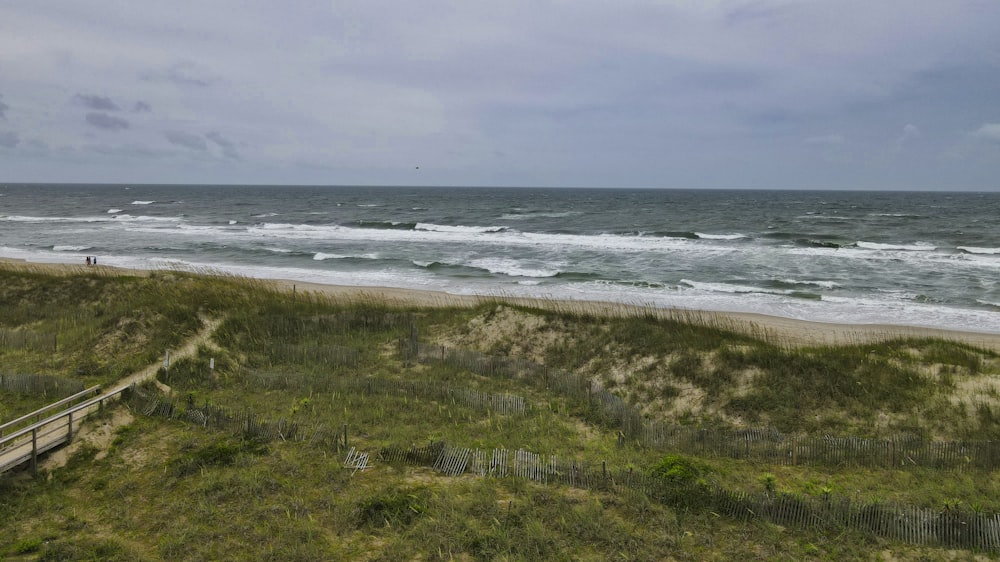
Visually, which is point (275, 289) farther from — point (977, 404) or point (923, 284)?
point (923, 284)

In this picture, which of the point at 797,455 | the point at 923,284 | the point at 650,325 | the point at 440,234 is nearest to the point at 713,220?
the point at 440,234

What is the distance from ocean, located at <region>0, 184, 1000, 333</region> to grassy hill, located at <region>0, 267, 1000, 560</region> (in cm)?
959

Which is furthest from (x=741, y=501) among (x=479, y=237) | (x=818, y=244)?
(x=479, y=237)

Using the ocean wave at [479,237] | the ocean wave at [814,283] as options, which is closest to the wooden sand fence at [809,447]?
the ocean wave at [814,283]

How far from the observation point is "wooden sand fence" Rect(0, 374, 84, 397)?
42.5ft

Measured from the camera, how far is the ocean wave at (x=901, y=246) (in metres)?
42.3

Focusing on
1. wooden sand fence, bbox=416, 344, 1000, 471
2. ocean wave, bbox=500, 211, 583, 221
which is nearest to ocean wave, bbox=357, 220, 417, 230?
ocean wave, bbox=500, 211, 583, 221

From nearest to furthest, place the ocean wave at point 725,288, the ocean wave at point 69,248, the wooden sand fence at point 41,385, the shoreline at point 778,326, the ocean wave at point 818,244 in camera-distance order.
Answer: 1. the wooden sand fence at point 41,385
2. the shoreline at point 778,326
3. the ocean wave at point 725,288
4. the ocean wave at point 69,248
5. the ocean wave at point 818,244

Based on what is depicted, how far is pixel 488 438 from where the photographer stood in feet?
37.5

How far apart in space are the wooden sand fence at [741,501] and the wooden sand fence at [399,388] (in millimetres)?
2422

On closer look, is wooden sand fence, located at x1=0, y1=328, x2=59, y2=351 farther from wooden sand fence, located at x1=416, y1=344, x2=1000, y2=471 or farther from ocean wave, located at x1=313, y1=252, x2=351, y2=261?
ocean wave, located at x1=313, y1=252, x2=351, y2=261

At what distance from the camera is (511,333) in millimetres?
18000

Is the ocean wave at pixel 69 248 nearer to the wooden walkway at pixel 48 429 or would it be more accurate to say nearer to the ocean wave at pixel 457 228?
the ocean wave at pixel 457 228

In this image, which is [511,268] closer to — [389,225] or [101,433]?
[101,433]
